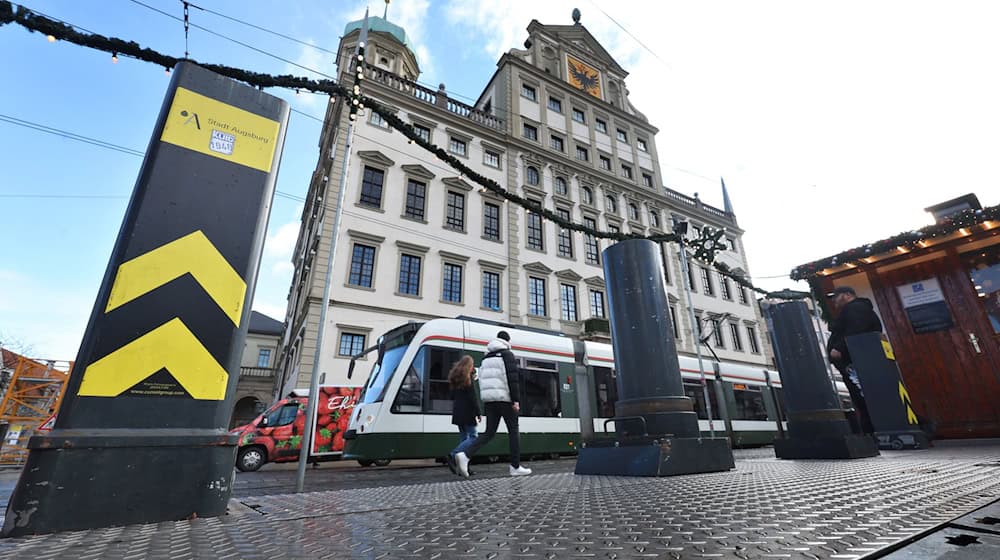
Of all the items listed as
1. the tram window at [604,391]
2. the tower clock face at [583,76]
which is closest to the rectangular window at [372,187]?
the tram window at [604,391]

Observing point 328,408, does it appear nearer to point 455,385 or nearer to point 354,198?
point 455,385

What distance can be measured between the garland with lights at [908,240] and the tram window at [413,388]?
7969 millimetres

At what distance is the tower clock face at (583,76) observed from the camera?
28141mm

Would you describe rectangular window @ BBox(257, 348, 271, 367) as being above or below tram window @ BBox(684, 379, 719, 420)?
above

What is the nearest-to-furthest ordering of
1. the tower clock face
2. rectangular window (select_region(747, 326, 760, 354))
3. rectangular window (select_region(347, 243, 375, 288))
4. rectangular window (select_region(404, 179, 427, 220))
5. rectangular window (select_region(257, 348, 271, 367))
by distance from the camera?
rectangular window (select_region(347, 243, 375, 288)) → rectangular window (select_region(404, 179, 427, 220)) → rectangular window (select_region(747, 326, 760, 354)) → the tower clock face → rectangular window (select_region(257, 348, 271, 367))

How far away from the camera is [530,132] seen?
24.0m

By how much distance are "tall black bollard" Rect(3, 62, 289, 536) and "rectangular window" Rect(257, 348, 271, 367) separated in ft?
136

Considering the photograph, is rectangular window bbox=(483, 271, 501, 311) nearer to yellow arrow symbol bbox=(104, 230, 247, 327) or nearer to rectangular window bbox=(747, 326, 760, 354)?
yellow arrow symbol bbox=(104, 230, 247, 327)

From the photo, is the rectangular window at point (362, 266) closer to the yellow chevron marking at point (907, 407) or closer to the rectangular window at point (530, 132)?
the rectangular window at point (530, 132)

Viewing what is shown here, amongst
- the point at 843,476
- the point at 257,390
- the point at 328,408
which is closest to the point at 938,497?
the point at 843,476

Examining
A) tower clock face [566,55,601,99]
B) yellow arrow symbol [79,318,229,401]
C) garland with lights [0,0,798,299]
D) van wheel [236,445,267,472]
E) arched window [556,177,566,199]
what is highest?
tower clock face [566,55,601,99]

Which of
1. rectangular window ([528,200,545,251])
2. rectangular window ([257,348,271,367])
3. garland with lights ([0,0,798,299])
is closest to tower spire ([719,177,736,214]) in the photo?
rectangular window ([528,200,545,251])

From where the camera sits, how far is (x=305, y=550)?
125 centimetres

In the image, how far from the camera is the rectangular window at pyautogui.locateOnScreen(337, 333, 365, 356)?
14.5 meters
